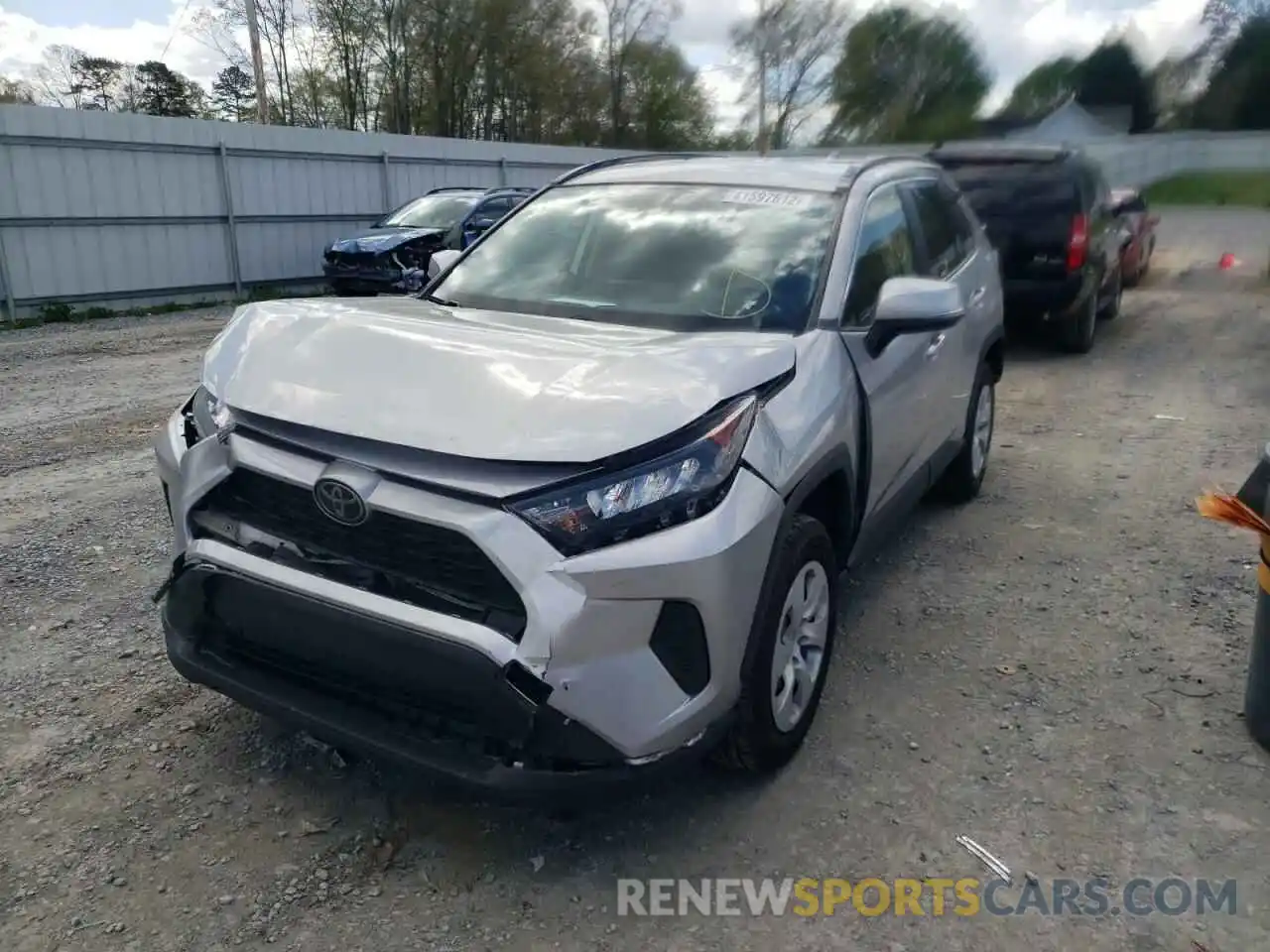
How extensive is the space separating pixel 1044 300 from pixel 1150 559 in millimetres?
4686

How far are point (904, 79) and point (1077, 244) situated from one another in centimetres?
2160

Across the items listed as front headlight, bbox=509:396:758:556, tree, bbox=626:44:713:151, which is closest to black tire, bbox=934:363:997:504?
front headlight, bbox=509:396:758:556

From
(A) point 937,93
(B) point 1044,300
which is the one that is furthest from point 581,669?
(A) point 937,93

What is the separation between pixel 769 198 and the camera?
375 centimetres

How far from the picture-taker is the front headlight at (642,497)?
2.26 metres

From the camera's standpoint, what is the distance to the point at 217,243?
14.3 m

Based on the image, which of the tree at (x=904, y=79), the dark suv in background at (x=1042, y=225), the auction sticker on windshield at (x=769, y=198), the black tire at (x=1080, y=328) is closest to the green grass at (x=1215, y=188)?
the tree at (x=904, y=79)

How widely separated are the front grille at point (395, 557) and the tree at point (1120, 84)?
→ 4917 centimetres

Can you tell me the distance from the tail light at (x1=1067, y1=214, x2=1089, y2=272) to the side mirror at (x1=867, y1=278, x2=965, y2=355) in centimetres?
588

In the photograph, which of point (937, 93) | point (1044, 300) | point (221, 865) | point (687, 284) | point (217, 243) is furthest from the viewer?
point (937, 93)

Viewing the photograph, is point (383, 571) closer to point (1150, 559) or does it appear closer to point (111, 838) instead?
point (111, 838)

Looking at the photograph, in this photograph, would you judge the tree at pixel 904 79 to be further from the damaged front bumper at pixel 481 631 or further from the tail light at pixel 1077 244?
the damaged front bumper at pixel 481 631

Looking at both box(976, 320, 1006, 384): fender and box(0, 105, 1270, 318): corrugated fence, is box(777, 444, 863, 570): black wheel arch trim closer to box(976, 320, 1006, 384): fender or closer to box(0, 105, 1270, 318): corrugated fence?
box(976, 320, 1006, 384): fender

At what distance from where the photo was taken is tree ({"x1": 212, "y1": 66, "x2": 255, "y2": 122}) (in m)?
27.6
